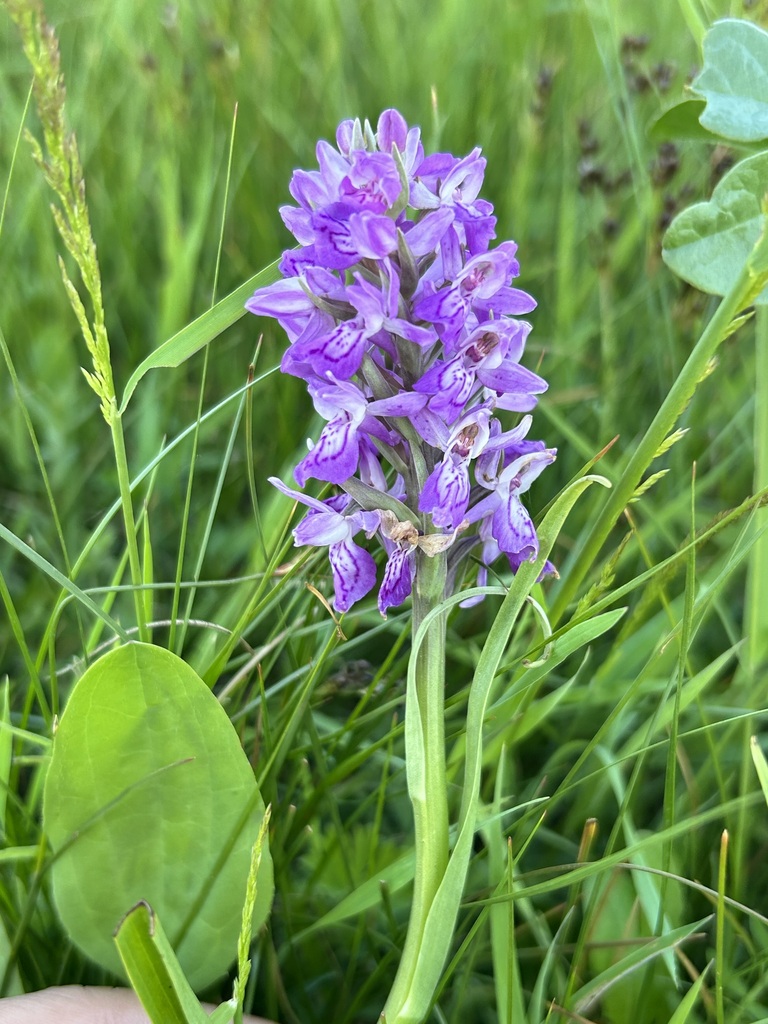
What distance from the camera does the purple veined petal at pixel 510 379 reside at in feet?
3.38

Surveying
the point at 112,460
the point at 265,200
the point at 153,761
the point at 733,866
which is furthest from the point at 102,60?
the point at 733,866

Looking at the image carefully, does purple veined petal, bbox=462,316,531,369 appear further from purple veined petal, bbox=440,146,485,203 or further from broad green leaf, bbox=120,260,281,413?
broad green leaf, bbox=120,260,281,413

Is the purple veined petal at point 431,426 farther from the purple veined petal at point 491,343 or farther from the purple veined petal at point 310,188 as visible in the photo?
the purple veined petal at point 310,188

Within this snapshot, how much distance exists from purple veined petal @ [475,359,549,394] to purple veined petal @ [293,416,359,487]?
0.18m

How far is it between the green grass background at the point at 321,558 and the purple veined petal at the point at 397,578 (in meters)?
0.13

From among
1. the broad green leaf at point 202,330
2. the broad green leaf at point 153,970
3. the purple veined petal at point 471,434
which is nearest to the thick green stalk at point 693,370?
the purple veined petal at point 471,434

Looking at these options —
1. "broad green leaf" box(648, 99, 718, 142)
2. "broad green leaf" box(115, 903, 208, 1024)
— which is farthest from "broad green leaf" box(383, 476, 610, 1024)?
"broad green leaf" box(648, 99, 718, 142)

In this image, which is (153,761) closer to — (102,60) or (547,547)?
(547,547)

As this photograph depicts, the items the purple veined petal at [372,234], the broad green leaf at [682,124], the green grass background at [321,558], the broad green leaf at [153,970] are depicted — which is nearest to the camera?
the broad green leaf at [153,970]

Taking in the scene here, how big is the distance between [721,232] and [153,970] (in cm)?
120

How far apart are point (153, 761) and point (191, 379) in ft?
4.30

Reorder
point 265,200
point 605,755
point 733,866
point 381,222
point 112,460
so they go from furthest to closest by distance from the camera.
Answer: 1. point 265,200
2. point 112,460
3. point 605,755
4. point 733,866
5. point 381,222

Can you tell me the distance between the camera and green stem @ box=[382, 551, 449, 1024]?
0.95 meters

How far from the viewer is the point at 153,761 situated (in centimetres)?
105
